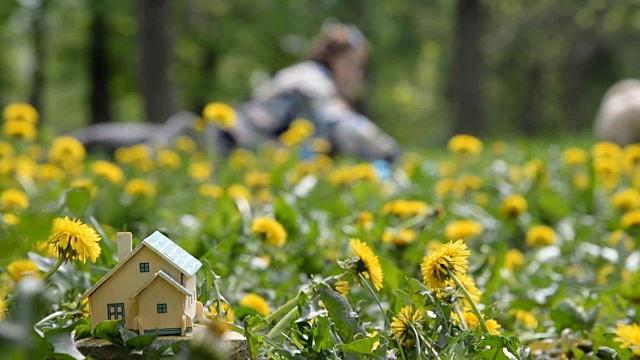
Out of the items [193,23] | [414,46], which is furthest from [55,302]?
[414,46]


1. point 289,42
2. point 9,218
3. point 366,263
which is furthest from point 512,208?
point 289,42

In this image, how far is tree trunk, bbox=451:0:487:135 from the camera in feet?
51.6

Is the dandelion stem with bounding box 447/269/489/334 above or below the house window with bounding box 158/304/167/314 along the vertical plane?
below

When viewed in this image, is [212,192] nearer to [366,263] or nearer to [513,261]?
[513,261]

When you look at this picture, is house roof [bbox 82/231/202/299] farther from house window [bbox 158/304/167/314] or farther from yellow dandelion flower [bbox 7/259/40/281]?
yellow dandelion flower [bbox 7/259/40/281]

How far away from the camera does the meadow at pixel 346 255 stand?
142cm

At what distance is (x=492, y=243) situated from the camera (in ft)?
12.7

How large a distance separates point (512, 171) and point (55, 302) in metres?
4.62

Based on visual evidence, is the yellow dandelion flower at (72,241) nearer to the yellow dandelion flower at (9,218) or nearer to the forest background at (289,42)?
the yellow dandelion flower at (9,218)

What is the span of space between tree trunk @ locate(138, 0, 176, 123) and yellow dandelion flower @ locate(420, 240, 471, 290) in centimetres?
1050

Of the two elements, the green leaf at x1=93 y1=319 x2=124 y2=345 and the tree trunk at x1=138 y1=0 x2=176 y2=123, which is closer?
the green leaf at x1=93 y1=319 x2=124 y2=345

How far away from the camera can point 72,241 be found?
4.32ft

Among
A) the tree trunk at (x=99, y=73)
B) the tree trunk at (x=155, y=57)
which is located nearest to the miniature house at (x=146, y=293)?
the tree trunk at (x=155, y=57)

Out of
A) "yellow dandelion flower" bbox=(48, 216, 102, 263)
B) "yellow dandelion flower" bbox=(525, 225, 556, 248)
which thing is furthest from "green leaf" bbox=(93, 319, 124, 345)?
"yellow dandelion flower" bbox=(525, 225, 556, 248)
